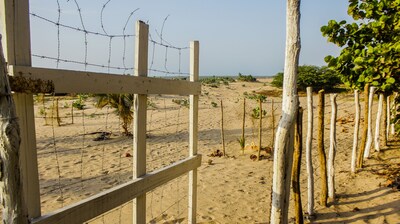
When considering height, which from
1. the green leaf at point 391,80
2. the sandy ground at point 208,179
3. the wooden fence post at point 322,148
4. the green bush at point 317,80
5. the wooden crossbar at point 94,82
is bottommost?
the sandy ground at point 208,179

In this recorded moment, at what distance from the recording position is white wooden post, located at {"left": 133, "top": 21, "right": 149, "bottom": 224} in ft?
9.21

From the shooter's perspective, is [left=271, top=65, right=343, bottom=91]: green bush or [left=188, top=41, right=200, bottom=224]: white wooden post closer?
[left=188, top=41, right=200, bottom=224]: white wooden post

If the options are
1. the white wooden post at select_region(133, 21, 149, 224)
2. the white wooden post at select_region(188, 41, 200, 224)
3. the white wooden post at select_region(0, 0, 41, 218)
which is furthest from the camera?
the white wooden post at select_region(188, 41, 200, 224)

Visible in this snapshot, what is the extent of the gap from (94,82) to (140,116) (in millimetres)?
663

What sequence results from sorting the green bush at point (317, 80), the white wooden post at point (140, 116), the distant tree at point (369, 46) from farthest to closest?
the green bush at point (317, 80)
the distant tree at point (369, 46)
the white wooden post at point (140, 116)

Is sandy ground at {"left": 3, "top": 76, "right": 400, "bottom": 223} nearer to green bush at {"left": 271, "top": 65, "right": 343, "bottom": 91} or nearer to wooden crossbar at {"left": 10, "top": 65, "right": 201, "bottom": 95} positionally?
wooden crossbar at {"left": 10, "top": 65, "right": 201, "bottom": 95}

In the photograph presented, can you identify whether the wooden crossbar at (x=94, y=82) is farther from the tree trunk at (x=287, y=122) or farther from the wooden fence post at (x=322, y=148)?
the wooden fence post at (x=322, y=148)

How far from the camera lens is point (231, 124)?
45.4 feet

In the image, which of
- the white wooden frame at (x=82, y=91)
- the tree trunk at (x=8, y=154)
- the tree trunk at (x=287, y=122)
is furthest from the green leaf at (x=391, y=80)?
the tree trunk at (x=8, y=154)

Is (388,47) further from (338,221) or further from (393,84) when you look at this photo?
(338,221)

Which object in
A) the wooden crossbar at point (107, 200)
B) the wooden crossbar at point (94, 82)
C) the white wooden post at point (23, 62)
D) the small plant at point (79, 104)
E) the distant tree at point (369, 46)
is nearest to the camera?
the white wooden post at point (23, 62)

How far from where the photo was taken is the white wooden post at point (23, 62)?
1.77 m

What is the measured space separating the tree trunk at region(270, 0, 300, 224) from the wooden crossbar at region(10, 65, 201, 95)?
1.19 m

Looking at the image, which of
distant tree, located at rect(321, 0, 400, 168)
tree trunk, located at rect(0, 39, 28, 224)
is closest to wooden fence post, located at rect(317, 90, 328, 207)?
distant tree, located at rect(321, 0, 400, 168)
